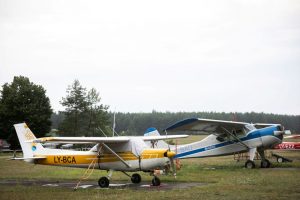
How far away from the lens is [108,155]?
1706 centimetres

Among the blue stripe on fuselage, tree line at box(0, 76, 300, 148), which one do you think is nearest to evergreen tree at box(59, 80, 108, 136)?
tree line at box(0, 76, 300, 148)

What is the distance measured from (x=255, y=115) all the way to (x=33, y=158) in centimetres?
12304

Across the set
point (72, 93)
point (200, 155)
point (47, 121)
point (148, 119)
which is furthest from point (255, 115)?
point (200, 155)

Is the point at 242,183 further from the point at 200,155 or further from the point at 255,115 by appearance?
the point at 255,115

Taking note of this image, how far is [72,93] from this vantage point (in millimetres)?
68312

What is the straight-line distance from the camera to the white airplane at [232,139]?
23344 millimetres

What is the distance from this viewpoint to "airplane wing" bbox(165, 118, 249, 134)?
21.0 metres

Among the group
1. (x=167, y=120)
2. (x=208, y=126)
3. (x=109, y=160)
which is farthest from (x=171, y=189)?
(x=167, y=120)

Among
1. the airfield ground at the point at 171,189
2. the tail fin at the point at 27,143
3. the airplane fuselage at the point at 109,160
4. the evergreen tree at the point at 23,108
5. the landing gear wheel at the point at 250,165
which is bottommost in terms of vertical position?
the airfield ground at the point at 171,189

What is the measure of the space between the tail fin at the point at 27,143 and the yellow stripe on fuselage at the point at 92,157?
471mm

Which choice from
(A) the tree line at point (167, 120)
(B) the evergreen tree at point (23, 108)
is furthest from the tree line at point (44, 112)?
(A) the tree line at point (167, 120)

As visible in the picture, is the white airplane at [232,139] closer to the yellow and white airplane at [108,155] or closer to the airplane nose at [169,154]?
the yellow and white airplane at [108,155]

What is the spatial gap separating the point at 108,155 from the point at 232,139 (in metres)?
9.62

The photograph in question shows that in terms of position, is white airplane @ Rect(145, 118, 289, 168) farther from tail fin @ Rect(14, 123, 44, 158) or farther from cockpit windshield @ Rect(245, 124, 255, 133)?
tail fin @ Rect(14, 123, 44, 158)
